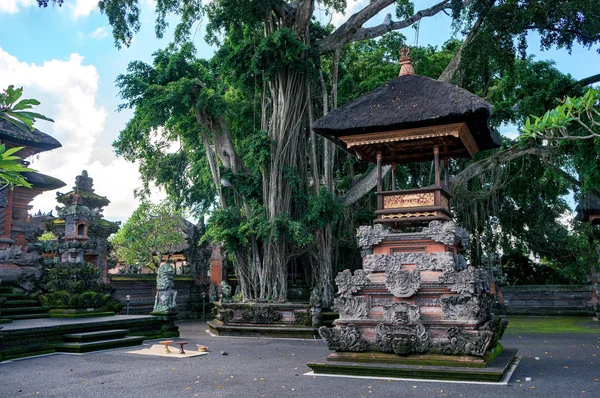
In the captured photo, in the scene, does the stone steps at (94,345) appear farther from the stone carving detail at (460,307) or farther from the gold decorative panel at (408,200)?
the stone carving detail at (460,307)

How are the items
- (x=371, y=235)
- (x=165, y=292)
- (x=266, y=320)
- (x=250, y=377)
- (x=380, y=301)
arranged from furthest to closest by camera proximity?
(x=266, y=320) < (x=165, y=292) < (x=371, y=235) < (x=380, y=301) < (x=250, y=377)

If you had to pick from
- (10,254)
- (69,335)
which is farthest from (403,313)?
(10,254)

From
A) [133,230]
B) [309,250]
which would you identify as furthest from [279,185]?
[133,230]

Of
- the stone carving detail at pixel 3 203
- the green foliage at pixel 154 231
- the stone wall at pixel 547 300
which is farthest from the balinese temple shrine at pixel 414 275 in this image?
the green foliage at pixel 154 231

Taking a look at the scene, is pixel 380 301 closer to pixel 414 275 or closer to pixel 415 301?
pixel 415 301

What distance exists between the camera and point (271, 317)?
1222 centimetres

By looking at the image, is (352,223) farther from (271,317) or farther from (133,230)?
(133,230)

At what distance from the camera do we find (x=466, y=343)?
6680mm

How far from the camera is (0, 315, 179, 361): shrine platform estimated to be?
27.1 feet

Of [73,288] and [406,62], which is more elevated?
[406,62]

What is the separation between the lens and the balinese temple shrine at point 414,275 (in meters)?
6.79

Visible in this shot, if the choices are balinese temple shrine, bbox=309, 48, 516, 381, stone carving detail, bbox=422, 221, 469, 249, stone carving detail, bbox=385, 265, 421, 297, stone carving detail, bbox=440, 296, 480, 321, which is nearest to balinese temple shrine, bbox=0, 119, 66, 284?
balinese temple shrine, bbox=309, 48, 516, 381

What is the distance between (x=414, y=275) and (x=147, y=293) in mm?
11661

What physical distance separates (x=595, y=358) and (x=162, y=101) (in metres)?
9.75
